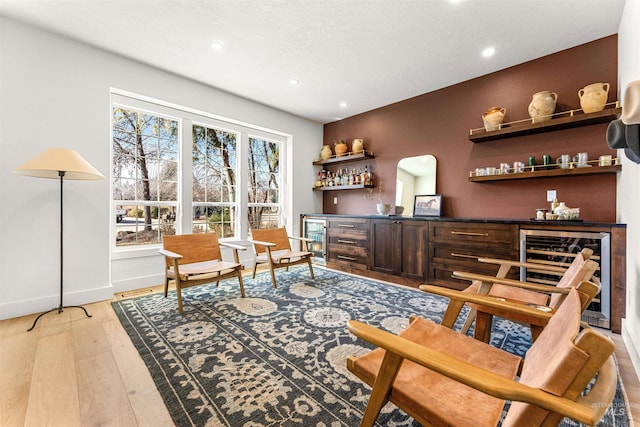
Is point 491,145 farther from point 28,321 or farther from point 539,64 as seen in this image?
point 28,321

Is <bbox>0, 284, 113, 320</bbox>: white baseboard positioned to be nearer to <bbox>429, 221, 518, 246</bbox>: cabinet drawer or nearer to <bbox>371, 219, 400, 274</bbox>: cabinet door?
<bbox>371, 219, 400, 274</bbox>: cabinet door

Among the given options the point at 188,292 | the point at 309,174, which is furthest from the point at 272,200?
the point at 188,292

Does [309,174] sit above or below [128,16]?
below

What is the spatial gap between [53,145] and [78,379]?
2.37 m

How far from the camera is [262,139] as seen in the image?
15.9 ft

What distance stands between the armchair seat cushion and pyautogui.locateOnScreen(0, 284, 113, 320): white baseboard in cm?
316

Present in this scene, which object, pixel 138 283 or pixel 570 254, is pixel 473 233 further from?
pixel 138 283

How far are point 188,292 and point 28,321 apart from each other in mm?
1302

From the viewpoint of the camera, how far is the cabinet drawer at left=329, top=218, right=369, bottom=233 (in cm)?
402

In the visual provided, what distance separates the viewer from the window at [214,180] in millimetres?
4039

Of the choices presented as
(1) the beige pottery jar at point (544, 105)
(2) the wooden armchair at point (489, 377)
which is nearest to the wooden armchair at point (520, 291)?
(2) the wooden armchair at point (489, 377)

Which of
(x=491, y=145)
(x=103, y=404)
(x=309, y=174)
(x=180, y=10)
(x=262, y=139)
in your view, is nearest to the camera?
(x=103, y=404)

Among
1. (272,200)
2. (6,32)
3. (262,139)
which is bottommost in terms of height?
(272,200)

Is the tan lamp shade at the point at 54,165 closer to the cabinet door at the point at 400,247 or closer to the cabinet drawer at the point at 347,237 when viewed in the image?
the cabinet drawer at the point at 347,237
